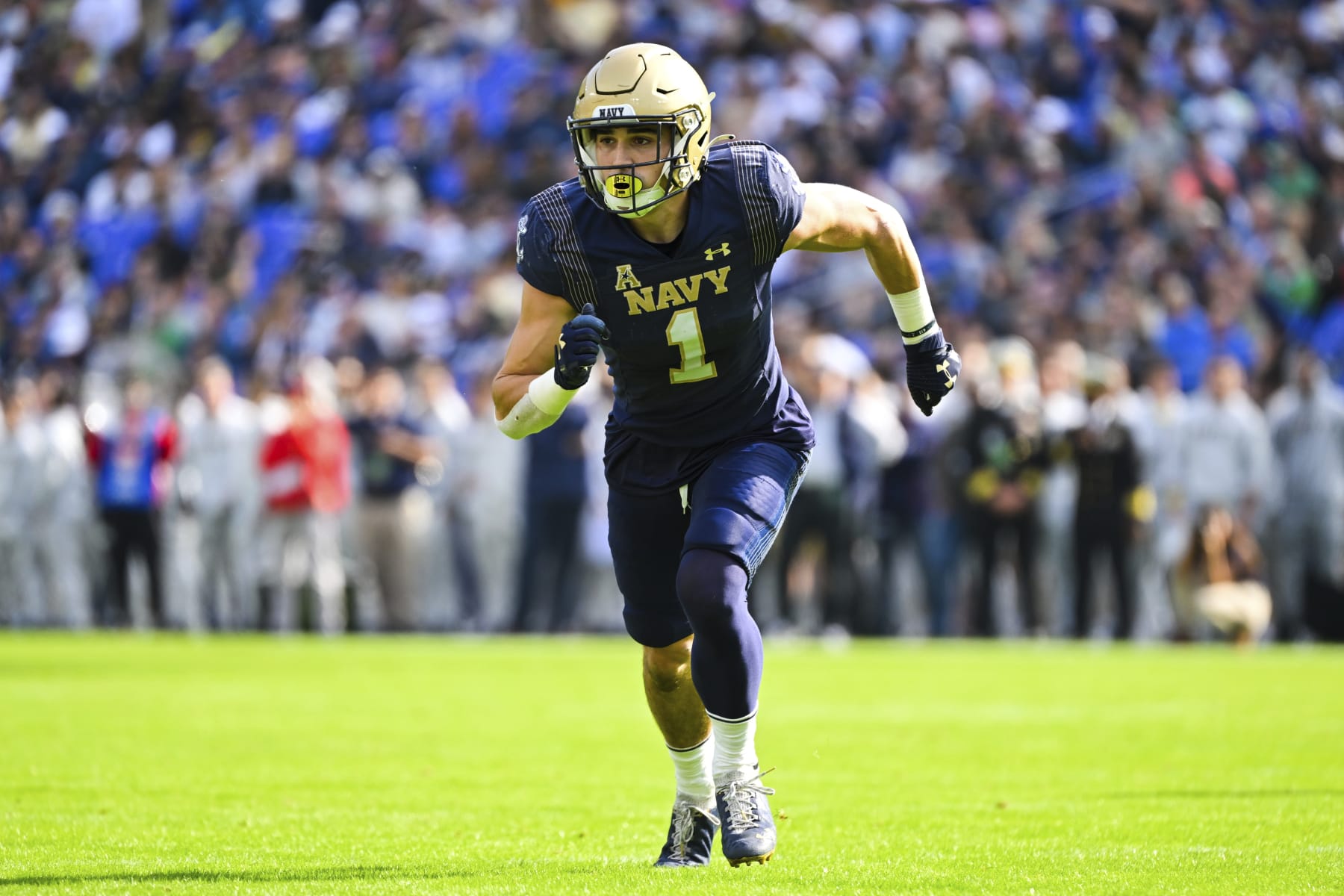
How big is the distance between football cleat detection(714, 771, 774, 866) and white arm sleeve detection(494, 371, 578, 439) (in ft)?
3.54

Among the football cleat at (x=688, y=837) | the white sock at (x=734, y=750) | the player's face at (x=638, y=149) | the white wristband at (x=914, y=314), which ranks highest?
the player's face at (x=638, y=149)

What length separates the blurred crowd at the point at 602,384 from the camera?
52.2 ft

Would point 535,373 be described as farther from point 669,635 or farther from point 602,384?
point 602,384

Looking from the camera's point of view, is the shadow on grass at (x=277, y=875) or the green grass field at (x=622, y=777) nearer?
the shadow on grass at (x=277, y=875)

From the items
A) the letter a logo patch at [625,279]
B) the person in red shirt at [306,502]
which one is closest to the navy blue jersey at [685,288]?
the letter a logo patch at [625,279]

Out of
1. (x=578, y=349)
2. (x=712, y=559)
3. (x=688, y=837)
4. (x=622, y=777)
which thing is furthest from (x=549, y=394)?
(x=622, y=777)

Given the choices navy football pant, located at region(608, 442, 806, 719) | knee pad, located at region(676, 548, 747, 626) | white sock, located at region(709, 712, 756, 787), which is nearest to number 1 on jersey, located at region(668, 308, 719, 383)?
navy football pant, located at region(608, 442, 806, 719)

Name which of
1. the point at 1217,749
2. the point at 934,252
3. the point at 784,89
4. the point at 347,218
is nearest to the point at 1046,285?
the point at 934,252

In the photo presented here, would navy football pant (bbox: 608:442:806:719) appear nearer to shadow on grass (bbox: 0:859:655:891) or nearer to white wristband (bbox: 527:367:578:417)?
white wristband (bbox: 527:367:578:417)

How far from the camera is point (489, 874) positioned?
16.3 ft

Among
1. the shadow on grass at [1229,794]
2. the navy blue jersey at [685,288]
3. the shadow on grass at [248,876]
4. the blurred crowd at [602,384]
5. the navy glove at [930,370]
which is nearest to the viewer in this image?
the shadow on grass at [248,876]

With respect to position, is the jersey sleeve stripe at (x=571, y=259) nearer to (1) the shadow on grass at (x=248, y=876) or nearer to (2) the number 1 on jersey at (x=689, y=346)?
(2) the number 1 on jersey at (x=689, y=346)

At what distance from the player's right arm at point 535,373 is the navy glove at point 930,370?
1.05 metres

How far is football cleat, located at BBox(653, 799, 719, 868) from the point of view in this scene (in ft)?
17.3
